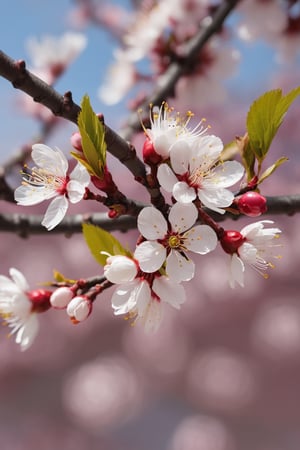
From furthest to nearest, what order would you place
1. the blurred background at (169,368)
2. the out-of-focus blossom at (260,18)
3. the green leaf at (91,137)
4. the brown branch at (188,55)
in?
1. the blurred background at (169,368)
2. the out-of-focus blossom at (260,18)
3. the brown branch at (188,55)
4. the green leaf at (91,137)

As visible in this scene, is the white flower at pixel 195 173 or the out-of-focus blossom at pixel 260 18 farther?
the out-of-focus blossom at pixel 260 18

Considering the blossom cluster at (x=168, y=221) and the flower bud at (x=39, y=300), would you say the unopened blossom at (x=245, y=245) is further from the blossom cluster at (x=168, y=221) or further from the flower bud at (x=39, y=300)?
the flower bud at (x=39, y=300)

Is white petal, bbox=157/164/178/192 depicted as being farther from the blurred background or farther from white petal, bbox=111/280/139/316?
the blurred background

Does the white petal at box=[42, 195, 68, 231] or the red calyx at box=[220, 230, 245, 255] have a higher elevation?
the white petal at box=[42, 195, 68, 231]

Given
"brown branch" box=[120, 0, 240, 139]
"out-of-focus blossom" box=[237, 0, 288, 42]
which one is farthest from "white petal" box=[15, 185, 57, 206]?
"out-of-focus blossom" box=[237, 0, 288, 42]

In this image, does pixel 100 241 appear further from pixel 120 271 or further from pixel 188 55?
pixel 188 55

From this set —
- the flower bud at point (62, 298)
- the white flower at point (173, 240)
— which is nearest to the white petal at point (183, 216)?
the white flower at point (173, 240)

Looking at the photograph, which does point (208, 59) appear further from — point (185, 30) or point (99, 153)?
point (99, 153)
